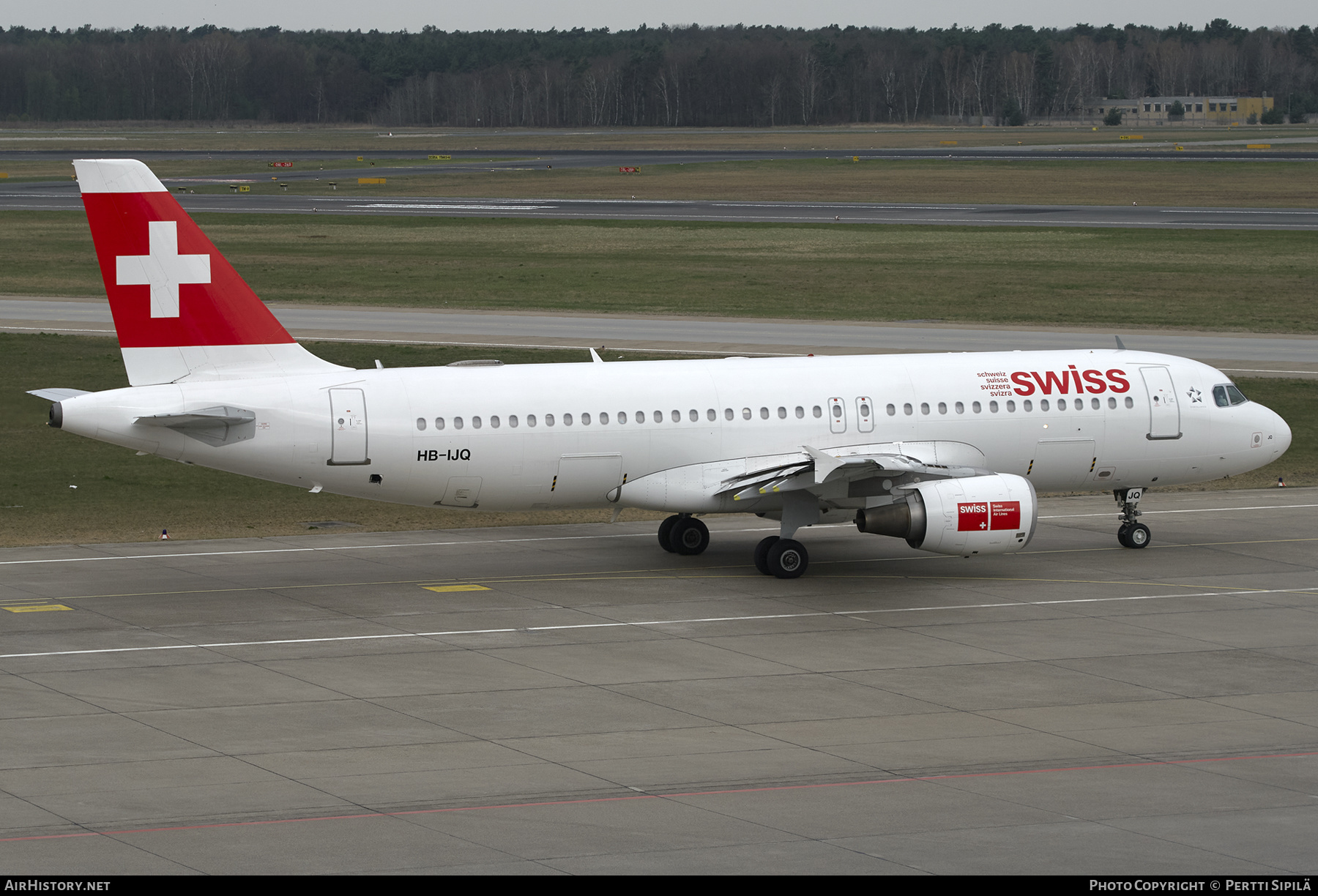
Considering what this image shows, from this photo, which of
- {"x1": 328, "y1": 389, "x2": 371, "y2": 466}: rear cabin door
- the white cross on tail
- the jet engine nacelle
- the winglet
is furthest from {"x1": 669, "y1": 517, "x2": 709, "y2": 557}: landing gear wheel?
the white cross on tail

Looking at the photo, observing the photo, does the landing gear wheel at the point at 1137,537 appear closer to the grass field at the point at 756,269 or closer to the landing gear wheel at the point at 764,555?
the landing gear wheel at the point at 764,555

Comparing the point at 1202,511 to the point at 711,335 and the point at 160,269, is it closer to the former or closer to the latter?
the point at 160,269

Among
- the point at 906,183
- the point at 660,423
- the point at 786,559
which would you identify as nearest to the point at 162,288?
the point at 660,423

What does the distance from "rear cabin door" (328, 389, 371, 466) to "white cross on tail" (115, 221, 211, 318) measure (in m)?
3.48

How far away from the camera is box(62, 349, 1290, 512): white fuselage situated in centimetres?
3238

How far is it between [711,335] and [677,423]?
3357cm

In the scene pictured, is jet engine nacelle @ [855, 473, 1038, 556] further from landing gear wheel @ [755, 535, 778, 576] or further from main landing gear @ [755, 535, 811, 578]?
landing gear wheel @ [755, 535, 778, 576]

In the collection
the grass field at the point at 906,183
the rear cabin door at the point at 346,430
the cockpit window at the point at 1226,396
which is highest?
A: the grass field at the point at 906,183

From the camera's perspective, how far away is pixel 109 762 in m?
22.3

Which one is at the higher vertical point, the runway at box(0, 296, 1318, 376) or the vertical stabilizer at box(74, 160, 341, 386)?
the vertical stabilizer at box(74, 160, 341, 386)

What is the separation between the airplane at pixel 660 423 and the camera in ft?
105

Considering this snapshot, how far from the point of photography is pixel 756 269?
8906 cm

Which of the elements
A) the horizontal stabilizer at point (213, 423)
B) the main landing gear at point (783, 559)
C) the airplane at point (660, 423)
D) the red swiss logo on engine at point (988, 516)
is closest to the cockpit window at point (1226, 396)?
the airplane at point (660, 423)

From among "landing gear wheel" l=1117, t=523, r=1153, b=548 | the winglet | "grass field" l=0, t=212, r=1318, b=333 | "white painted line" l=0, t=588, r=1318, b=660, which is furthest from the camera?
"grass field" l=0, t=212, r=1318, b=333
